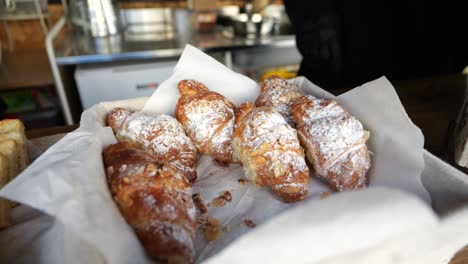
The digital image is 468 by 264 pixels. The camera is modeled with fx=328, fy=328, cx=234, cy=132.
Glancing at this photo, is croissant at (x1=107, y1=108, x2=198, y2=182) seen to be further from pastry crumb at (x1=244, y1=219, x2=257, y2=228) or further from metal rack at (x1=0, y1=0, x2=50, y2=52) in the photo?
metal rack at (x1=0, y1=0, x2=50, y2=52)

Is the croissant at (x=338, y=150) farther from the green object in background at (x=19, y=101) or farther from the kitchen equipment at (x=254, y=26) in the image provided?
the green object in background at (x=19, y=101)

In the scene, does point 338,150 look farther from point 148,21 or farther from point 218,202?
point 148,21

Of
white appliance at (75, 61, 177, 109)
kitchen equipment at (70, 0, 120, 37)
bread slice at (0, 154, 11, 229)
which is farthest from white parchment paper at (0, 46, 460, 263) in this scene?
kitchen equipment at (70, 0, 120, 37)

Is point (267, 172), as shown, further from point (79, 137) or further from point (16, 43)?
point (16, 43)

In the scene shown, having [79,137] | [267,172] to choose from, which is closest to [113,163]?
[79,137]

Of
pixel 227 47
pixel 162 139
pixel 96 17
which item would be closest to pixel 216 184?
pixel 162 139
